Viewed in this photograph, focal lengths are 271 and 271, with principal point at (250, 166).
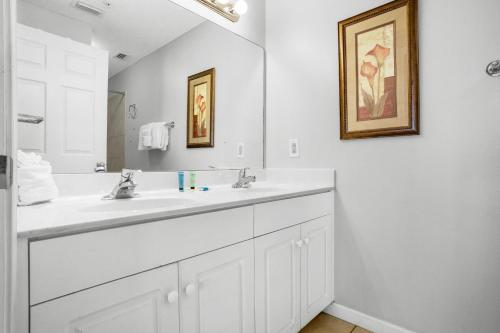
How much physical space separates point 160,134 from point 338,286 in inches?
54.5

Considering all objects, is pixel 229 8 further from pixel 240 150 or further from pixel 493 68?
pixel 493 68

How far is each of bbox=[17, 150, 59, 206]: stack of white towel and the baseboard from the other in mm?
1604

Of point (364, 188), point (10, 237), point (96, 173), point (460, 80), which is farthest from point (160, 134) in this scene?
point (460, 80)

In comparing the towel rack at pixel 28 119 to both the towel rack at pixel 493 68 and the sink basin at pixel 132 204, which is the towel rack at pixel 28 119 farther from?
the towel rack at pixel 493 68

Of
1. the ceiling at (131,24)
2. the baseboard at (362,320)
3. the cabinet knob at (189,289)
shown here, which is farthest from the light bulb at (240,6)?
the baseboard at (362,320)

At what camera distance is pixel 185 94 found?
5.14ft

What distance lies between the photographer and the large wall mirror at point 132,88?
107 centimetres

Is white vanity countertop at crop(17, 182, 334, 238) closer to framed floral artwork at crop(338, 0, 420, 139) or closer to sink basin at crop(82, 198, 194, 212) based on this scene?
sink basin at crop(82, 198, 194, 212)

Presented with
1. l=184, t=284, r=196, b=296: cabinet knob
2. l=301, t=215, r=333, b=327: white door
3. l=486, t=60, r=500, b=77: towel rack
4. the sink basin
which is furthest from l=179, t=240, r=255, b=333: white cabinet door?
l=486, t=60, r=500, b=77: towel rack

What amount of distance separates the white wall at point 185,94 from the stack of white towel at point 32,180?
0.38m

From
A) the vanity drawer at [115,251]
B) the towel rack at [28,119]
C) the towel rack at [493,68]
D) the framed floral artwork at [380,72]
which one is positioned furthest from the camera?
the framed floral artwork at [380,72]

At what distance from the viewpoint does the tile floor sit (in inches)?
60.1

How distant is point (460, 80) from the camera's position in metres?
1.24

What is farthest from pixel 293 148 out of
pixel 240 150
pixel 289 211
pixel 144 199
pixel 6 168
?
pixel 6 168
